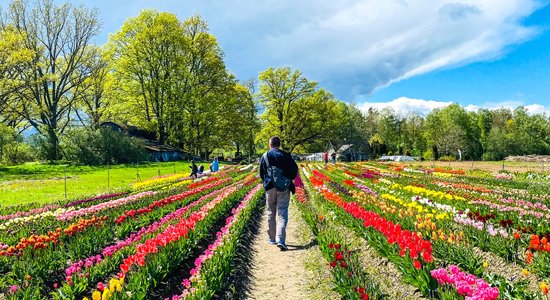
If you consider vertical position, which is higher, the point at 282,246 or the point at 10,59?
the point at 10,59

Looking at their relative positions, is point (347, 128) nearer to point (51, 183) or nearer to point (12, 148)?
point (12, 148)

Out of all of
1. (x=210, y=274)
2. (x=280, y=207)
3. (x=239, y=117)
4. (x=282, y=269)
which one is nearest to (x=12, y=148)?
(x=239, y=117)

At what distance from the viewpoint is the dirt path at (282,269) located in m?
6.40

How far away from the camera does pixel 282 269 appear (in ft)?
25.1

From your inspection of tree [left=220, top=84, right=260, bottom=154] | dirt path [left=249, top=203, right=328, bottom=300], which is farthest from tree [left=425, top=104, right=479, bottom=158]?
dirt path [left=249, top=203, right=328, bottom=300]

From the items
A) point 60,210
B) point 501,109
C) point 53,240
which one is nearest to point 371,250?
point 53,240

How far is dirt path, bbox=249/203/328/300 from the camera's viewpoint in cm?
640

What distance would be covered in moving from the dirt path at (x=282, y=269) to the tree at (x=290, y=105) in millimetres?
55698

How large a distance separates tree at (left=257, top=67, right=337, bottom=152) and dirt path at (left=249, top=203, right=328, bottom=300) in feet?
183

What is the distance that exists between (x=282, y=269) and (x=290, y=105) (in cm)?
5991

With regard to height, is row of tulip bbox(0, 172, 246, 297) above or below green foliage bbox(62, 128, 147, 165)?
below

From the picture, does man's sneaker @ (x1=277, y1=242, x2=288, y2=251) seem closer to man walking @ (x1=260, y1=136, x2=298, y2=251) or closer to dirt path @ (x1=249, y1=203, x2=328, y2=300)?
man walking @ (x1=260, y1=136, x2=298, y2=251)

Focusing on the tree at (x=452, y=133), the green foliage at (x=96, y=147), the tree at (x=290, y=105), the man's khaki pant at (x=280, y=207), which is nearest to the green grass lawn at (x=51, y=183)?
the green foliage at (x=96, y=147)

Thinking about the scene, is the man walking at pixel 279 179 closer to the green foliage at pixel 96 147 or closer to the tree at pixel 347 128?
the green foliage at pixel 96 147
